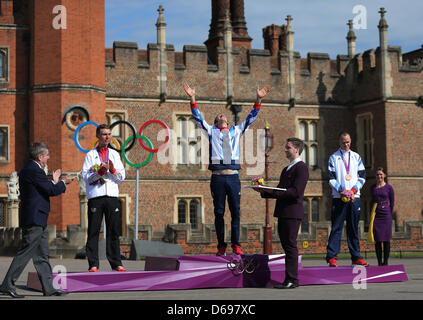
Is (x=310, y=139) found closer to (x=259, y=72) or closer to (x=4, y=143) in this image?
(x=259, y=72)

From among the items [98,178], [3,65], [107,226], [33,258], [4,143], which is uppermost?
[3,65]

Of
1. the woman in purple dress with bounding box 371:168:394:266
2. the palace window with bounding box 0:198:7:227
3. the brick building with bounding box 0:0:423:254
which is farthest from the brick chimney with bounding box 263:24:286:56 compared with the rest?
the woman in purple dress with bounding box 371:168:394:266

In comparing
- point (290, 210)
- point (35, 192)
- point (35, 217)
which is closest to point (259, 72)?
point (290, 210)

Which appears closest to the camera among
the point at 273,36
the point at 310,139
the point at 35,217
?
the point at 35,217

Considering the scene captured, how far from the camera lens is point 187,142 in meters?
26.0

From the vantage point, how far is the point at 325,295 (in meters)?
7.64

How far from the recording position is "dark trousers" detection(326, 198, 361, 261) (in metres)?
9.91

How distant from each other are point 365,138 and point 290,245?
20198 millimetres

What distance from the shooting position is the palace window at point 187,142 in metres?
25.9

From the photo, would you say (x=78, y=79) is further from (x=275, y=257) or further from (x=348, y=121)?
(x=275, y=257)

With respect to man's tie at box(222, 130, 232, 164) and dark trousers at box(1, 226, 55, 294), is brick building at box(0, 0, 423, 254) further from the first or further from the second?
dark trousers at box(1, 226, 55, 294)

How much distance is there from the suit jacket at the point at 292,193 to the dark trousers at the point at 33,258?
2466 millimetres
